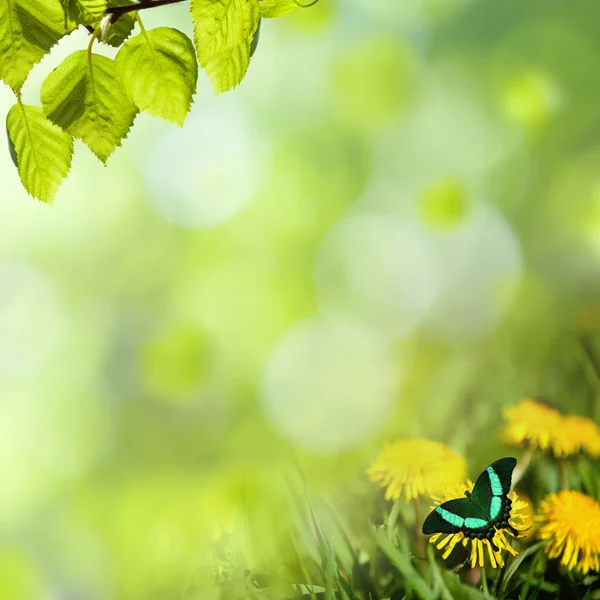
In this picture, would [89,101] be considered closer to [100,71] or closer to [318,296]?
[100,71]

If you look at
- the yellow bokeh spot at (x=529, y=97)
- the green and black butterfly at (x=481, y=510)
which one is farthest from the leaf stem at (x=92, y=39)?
the yellow bokeh spot at (x=529, y=97)

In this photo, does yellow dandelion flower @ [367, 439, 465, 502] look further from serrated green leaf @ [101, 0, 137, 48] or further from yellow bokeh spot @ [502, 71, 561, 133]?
yellow bokeh spot @ [502, 71, 561, 133]

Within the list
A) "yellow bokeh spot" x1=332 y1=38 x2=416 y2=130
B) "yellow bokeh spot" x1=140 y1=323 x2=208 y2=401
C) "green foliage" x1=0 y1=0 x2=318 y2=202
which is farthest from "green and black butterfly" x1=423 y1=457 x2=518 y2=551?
"yellow bokeh spot" x1=332 y1=38 x2=416 y2=130

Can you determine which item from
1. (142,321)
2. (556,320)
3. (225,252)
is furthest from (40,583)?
(556,320)

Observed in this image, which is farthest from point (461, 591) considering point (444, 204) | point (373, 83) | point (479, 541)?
point (373, 83)

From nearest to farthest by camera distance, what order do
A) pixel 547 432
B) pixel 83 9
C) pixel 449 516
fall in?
pixel 83 9 < pixel 449 516 < pixel 547 432

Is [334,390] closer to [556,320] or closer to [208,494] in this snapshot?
[208,494]
